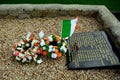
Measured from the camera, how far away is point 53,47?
142 inches

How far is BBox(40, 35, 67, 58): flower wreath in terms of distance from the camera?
359 cm

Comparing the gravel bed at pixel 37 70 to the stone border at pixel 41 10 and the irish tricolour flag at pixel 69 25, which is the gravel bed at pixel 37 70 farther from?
the stone border at pixel 41 10

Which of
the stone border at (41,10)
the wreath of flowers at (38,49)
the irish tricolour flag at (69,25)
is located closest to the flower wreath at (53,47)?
the wreath of flowers at (38,49)

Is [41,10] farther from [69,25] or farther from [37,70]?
[37,70]

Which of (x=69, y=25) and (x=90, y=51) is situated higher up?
(x=69, y=25)

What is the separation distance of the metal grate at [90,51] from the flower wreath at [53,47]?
13 centimetres

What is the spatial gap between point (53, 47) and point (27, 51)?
37 centimetres

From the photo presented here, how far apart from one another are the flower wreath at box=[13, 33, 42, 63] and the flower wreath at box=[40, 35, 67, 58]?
0.11m

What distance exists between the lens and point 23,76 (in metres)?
3.31

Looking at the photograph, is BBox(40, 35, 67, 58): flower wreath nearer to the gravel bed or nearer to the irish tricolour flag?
the gravel bed

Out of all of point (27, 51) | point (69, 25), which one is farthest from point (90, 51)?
point (27, 51)

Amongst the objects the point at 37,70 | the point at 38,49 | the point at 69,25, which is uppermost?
the point at 69,25

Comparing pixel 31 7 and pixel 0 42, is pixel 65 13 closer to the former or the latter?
pixel 31 7

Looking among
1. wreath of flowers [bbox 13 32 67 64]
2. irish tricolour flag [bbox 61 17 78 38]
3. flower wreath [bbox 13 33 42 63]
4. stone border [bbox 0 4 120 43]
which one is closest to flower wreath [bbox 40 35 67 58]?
wreath of flowers [bbox 13 32 67 64]
